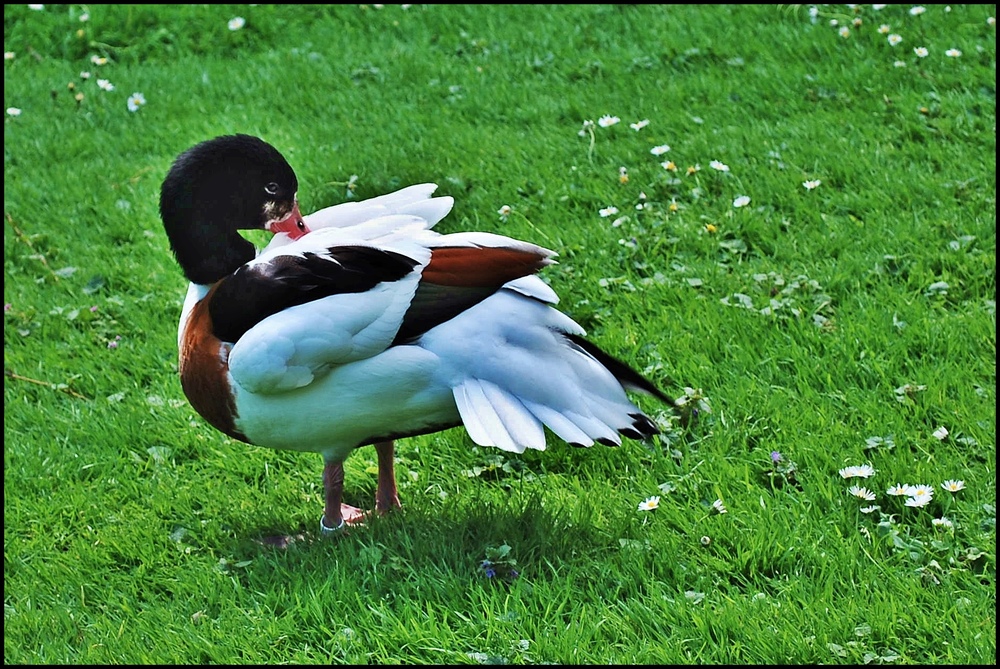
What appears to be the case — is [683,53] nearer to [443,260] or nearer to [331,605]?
[443,260]

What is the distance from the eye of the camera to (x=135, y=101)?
6402mm

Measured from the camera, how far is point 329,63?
6.77 meters

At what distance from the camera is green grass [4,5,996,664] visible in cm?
293

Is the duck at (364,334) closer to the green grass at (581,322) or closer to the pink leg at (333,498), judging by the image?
the pink leg at (333,498)

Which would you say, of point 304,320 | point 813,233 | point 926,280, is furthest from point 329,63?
point 304,320

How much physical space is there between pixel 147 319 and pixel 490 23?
3185 millimetres

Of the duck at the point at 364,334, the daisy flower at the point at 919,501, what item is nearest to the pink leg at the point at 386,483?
the duck at the point at 364,334

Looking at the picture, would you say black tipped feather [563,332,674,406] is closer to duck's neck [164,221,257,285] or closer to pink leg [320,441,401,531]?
pink leg [320,441,401,531]

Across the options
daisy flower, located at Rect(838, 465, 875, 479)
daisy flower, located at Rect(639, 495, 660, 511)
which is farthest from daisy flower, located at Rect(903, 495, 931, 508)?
daisy flower, located at Rect(639, 495, 660, 511)

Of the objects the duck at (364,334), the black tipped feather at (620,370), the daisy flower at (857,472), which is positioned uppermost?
the duck at (364,334)

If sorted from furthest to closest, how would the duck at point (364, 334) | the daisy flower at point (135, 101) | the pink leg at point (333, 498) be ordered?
the daisy flower at point (135, 101)
the pink leg at point (333, 498)
the duck at point (364, 334)

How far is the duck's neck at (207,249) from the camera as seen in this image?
3.10 m

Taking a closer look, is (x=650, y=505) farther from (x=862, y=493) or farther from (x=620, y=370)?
(x=862, y=493)

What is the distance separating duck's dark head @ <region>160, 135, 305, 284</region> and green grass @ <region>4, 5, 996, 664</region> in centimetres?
81
